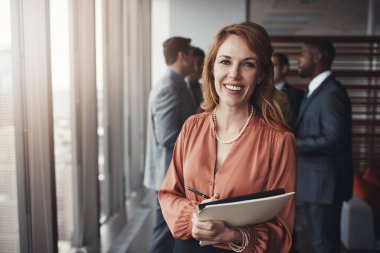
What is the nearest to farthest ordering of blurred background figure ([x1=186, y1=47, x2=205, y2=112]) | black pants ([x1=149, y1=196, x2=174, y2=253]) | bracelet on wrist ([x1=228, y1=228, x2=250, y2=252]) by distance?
bracelet on wrist ([x1=228, y1=228, x2=250, y2=252])
black pants ([x1=149, y1=196, x2=174, y2=253])
blurred background figure ([x1=186, y1=47, x2=205, y2=112])

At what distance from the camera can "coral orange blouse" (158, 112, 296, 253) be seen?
1.31 meters

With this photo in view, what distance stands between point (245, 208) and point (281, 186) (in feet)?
0.70

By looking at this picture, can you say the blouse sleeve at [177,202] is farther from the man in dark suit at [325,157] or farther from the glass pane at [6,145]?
the man in dark suit at [325,157]

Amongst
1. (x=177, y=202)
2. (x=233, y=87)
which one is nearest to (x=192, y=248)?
(x=177, y=202)

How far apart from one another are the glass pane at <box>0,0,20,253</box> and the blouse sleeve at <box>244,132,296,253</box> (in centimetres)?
97

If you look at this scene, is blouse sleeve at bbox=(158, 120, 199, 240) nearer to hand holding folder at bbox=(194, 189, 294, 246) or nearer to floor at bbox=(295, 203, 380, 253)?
hand holding folder at bbox=(194, 189, 294, 246)

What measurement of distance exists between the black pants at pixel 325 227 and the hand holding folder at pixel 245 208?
160cm

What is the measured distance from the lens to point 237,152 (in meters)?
1.37

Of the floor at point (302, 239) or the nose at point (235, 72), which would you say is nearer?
the nose at point (235, 72)

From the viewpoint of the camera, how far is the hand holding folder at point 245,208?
113cm

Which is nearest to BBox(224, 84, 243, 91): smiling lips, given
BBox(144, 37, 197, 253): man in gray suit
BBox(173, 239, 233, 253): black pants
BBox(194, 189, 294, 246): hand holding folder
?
BBox(194, 189, 294, 246): hand holding folder

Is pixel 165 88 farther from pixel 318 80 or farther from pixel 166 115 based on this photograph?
pixel 318 80

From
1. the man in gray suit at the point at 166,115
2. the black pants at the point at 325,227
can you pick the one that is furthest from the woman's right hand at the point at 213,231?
the black pants at the point at 325,227

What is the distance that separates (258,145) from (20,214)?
1.07 metres
